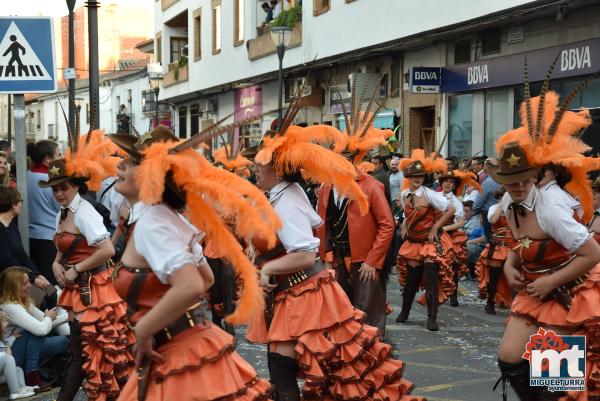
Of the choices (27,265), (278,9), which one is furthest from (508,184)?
(278,9)

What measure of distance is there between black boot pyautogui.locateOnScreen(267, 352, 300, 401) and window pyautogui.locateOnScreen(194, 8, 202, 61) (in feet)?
105

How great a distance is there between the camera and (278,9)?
29484mm

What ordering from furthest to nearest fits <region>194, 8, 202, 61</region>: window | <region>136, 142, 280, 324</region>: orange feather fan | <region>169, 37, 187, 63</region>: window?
<region>169, 37, 187, 63</region>: window
<region>194, 8, 202, 61</region>: window
<region>136, 142, 280, 324</region>: orange feather fan

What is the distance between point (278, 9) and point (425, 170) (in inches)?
756

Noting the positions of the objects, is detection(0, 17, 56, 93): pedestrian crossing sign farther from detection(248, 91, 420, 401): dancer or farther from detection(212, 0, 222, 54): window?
detection(212, 0, 222, 54): window

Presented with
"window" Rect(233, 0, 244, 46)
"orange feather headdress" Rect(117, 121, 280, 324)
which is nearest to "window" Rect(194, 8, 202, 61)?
"window" Rect(233, 0, 244, 46)

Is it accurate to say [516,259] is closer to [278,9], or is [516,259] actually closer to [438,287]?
[438,287]

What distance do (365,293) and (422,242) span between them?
308cm

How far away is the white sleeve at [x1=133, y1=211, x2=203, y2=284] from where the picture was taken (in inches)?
156

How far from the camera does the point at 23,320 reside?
303 inches

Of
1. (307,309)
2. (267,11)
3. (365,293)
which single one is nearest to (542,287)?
(307,309)

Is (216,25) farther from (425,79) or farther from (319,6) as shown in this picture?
(425,79)

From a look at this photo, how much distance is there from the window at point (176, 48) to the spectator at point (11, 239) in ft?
116

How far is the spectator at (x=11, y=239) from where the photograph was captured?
25.7ft
